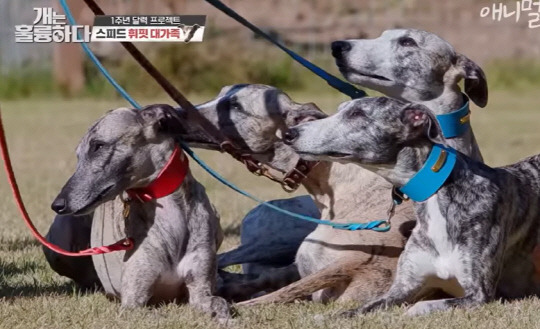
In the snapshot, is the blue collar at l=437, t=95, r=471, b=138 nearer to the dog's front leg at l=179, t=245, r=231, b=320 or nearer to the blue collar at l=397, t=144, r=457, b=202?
the blue collar at l=397, t=144, r=457, b=202

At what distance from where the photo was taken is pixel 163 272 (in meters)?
5.82

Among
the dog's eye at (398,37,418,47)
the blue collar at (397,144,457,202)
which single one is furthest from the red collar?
the dog's eye at (398,37,418,47)

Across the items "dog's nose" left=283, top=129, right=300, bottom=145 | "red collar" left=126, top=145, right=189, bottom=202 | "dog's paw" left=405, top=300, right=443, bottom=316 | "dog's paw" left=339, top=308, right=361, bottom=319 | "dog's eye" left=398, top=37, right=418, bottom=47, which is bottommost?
"dog's paw" left=339, top=308, right=361, bottom=319

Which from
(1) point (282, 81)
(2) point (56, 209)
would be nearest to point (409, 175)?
(2) point (56, 209)

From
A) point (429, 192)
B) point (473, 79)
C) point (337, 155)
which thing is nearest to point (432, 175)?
point (429, 192)

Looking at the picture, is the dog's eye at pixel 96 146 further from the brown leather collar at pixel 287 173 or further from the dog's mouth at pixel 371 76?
the dog's mouth at pixel 371 76

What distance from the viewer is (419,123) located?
5.53m

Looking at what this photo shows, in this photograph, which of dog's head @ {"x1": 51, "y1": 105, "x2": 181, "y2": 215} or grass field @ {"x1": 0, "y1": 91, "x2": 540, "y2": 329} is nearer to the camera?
grass field @ {"x1": 0, "y1": 91, "x2": 540, "y2": 329}

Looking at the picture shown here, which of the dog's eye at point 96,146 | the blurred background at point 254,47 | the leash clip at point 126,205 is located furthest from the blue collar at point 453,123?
the blurred background at point 254,47

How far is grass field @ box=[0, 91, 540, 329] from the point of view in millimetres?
5418

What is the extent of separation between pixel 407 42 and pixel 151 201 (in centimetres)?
170

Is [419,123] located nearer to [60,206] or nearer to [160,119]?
[160,119]

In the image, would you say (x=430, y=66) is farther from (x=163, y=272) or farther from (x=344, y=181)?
(x=163, y=272)

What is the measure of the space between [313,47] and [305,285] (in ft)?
60.3
